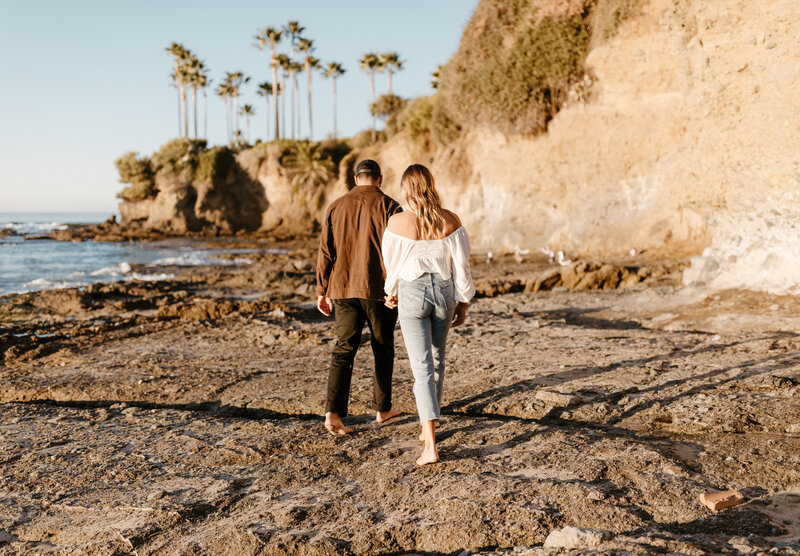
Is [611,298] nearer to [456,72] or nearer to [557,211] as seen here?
[557,211]

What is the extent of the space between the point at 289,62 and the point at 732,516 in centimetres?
5435

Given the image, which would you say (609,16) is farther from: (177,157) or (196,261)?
(177,157)

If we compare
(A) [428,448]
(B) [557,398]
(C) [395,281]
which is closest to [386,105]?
(B) [557,398]

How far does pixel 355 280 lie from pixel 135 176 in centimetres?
4839

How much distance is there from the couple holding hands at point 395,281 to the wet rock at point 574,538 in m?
1.13

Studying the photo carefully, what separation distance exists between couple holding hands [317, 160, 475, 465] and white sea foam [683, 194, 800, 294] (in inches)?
266

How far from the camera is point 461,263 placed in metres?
3.99

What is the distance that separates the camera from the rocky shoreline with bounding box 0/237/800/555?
2988 mm

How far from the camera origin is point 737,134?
953 cm

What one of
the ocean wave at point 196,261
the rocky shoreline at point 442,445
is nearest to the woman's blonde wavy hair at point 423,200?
the rocky shoreline at point 442,445

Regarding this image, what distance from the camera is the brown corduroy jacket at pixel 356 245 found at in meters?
4.44

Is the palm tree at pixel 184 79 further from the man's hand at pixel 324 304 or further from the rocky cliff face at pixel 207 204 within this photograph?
the man's hand at pixel 324 304

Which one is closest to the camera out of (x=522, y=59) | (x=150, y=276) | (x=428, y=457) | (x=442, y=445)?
(x=428, y=457)

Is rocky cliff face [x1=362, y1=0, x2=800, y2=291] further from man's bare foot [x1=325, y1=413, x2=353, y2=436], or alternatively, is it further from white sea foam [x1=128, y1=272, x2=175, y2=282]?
white sea foam [x1=128, y1=272, x2=175, y2=282]
